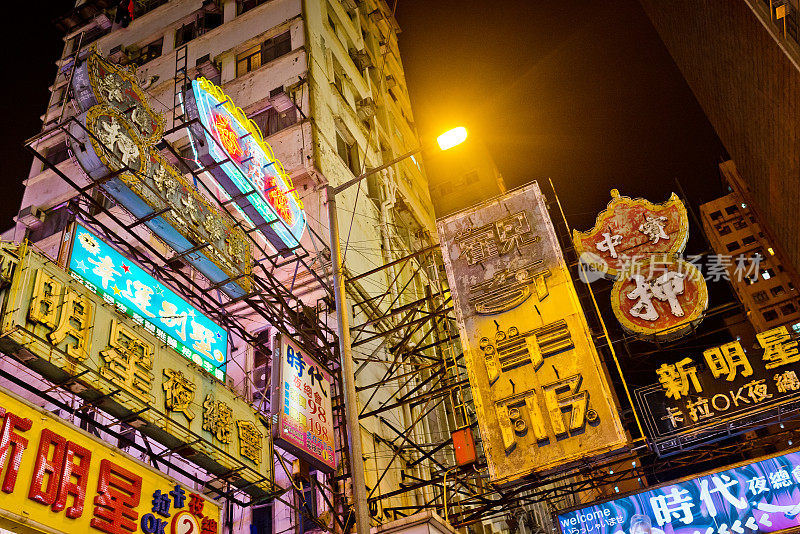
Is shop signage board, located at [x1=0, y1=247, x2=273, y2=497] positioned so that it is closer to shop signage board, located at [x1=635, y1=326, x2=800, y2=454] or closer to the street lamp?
the street lamp

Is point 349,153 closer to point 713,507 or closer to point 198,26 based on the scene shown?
point 198,26

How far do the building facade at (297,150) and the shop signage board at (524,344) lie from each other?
10.3 feet

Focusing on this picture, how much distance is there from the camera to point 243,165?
592 inches

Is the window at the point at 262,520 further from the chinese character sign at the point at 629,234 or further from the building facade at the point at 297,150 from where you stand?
the chinese character sign at the point at 629,234

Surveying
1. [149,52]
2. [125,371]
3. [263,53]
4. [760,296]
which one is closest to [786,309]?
[760,296]

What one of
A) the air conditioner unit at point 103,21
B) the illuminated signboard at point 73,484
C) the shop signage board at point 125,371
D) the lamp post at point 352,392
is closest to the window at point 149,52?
the air conditioner unit at point 103,21

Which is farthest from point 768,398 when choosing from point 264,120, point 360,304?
point 264,120

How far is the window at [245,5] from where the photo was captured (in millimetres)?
27927

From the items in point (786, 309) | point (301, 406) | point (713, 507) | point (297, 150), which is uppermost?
point (786, 309)

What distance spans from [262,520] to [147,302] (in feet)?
20.6

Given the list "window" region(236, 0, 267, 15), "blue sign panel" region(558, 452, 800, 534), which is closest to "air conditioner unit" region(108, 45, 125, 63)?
"window" region(236, 0, 267, 15)

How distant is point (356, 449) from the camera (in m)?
8.73

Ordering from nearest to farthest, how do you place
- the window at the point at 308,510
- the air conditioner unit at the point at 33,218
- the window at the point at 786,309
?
the window at the point at 308,510, the air conditioner unit at the point at 33,218, the window at the point at 786,309

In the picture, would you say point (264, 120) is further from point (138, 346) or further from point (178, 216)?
point (138, 346)
